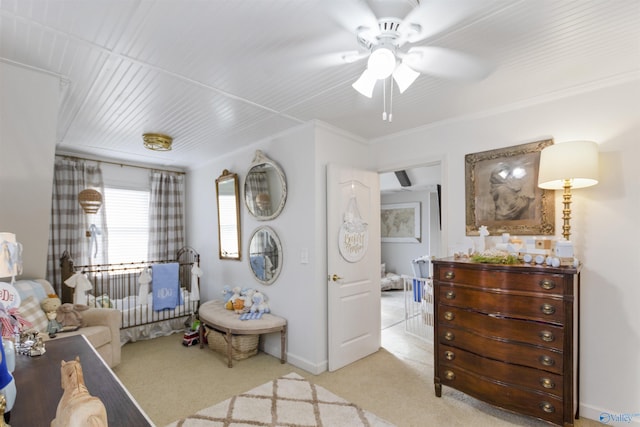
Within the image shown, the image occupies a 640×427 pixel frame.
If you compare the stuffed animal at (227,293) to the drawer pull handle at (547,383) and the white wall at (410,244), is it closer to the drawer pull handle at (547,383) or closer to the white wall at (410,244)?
the drawer pull handle at (547,383)

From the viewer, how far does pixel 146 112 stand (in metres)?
2.80

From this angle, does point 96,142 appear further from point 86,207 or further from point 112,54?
point 112,54

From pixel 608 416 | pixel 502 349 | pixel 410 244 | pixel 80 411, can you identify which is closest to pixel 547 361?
pixel 502 349

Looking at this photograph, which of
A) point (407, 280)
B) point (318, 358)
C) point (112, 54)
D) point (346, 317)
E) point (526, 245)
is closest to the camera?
point (112, 54)

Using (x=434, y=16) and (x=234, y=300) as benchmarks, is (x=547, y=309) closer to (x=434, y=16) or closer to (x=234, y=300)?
(x=434, y=16)

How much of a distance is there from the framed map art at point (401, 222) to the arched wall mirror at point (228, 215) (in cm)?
448

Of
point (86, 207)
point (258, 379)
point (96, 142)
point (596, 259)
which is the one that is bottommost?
point (258, 379)

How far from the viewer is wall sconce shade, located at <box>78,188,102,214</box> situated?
3889mm

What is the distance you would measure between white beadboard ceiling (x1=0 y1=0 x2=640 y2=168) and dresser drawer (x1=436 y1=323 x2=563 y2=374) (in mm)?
1854

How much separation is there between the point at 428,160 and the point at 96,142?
12.5ft

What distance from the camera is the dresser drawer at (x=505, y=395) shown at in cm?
201

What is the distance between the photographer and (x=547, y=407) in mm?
2020

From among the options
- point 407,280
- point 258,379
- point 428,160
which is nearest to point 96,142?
point 258,379

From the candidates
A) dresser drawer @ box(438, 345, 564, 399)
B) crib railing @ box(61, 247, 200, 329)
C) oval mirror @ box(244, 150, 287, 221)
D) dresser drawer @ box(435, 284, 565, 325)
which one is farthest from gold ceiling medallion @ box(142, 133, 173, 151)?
dresser drawer @ box(438, 345, 564, 399)
